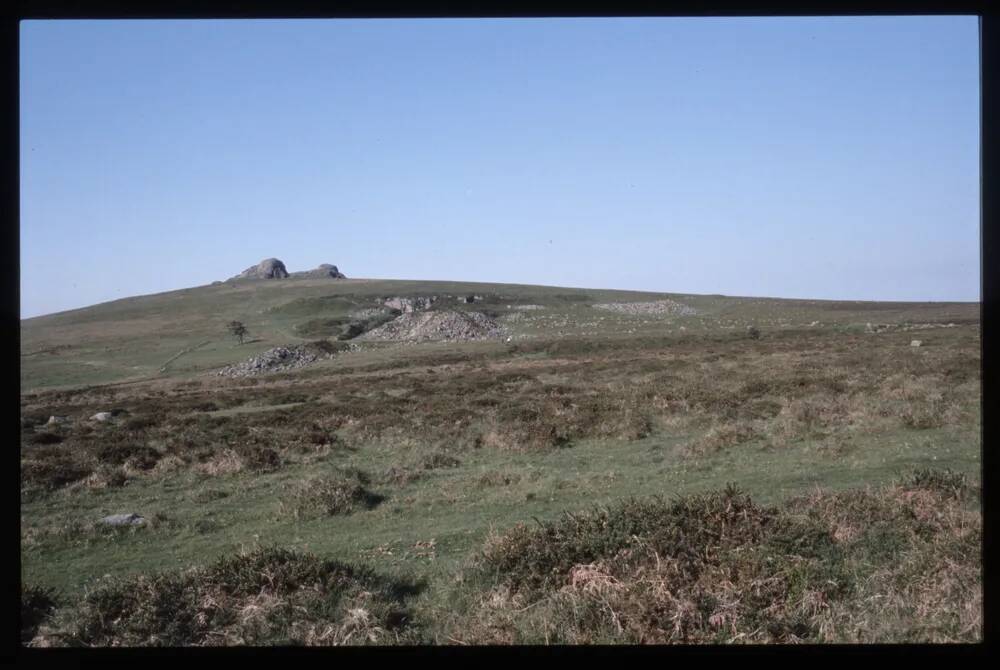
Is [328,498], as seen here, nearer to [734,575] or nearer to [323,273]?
[734,575]

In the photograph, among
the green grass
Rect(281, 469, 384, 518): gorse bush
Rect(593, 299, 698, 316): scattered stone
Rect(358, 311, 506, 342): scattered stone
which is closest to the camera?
the green grass

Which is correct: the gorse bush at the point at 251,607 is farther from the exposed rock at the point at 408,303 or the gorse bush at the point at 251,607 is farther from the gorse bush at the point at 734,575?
the exposed rock at the point at 408,303

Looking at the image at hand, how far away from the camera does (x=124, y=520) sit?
33.8ft

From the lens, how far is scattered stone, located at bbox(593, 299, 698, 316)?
3716 inches

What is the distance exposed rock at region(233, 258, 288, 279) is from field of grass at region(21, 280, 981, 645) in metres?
88.5

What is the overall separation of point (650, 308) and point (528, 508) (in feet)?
299

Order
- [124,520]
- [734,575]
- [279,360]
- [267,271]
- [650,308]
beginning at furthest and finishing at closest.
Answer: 1. [267,271]
2. [650,308]
3. [279,360]
4. [124,520]
5. [734,575]

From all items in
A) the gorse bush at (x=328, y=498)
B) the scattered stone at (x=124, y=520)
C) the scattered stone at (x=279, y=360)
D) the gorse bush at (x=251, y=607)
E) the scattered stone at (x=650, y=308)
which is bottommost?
the scattered stone at (x=279, y=360)

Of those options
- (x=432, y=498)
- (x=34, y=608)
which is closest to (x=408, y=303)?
(x=432, y=498)

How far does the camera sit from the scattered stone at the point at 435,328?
59000 millimetres

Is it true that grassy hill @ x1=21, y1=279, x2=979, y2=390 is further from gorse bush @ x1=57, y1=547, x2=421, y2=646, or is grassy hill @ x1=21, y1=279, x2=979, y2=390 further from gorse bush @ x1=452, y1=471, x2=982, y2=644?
gorse bush @ x1=452, y1=471, x2=982, y2=644

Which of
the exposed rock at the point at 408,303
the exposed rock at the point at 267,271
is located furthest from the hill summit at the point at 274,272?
the exposed rock at the point at 408,303

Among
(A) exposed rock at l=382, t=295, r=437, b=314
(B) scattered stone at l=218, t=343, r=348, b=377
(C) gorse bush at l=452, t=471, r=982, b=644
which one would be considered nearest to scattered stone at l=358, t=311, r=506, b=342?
(B) scattered stone at l=218, t=343, r=348, b=377

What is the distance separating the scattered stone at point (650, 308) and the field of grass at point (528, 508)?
66.5 m
